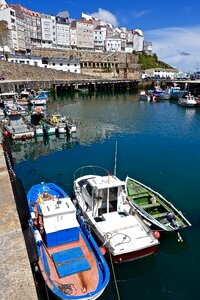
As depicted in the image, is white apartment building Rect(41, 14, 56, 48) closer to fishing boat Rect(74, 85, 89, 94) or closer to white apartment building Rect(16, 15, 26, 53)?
white apartment building Rect(16, 15, 26, 53)

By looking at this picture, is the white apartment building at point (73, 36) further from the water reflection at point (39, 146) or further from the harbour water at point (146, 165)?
the water reflection at point (39, 146)

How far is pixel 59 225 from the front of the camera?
931 cm

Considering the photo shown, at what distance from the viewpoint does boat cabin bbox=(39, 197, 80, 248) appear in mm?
9125

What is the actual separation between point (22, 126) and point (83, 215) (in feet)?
62.4

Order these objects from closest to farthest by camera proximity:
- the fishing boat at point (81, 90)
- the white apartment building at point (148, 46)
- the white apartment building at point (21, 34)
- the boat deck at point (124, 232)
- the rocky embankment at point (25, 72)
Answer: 1. the boat deck at point (124, 232)
2. the rocky embankment at point (25, 72)
3. the fishing boat at point (81, 90)
4. the white apartment building at point (21, 34)
5. the white apartment building at point (148, 46)

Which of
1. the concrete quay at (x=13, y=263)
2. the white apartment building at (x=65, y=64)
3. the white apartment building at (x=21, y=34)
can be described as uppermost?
the white apartment building at (x=21, y=34)

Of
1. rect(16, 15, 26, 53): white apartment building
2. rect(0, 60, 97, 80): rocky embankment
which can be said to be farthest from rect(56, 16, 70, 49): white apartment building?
rect(0, 60, 97, 80): rocky embankment

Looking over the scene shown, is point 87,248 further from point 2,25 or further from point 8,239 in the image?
point 2,25

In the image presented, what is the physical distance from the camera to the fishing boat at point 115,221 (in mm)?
9601

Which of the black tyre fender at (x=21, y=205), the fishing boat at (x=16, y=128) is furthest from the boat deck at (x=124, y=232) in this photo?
the fishing boat at (x=16, y=128)

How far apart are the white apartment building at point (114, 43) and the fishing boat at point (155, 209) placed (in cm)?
12431

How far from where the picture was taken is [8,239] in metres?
5.18

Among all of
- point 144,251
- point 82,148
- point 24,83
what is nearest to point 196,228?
point 144,251

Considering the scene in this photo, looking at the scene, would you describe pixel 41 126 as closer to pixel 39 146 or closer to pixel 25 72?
pixel 39 146
